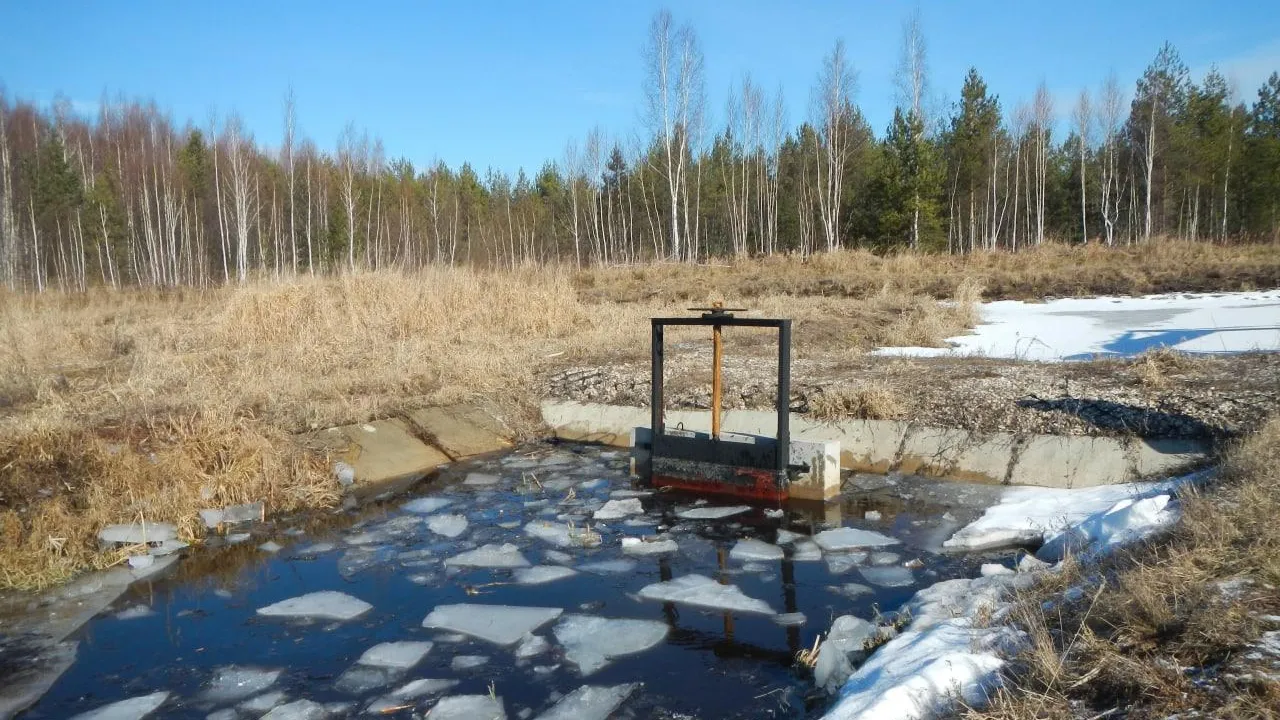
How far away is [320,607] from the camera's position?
474cm

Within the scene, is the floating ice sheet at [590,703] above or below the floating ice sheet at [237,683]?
below

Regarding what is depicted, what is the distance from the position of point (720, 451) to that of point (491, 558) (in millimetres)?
2047

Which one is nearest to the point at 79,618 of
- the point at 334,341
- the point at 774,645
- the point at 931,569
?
the point at 774,645

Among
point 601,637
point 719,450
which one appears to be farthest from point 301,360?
point 601,637

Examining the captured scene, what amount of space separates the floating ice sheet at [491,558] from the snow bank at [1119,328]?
6210 mm

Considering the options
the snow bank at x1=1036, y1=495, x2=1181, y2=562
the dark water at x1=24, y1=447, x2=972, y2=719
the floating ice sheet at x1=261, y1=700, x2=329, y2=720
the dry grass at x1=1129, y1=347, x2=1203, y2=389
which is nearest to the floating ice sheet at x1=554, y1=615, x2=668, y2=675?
the dark water at x1=24, y1=447, x2=972, y2=719

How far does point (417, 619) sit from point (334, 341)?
7776 millimetres

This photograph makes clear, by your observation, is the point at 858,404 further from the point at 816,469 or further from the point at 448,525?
the point at 448,525

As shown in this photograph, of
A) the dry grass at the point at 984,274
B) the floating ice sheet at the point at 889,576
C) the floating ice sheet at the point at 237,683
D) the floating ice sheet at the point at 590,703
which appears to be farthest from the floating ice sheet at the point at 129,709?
the dry grass at the point at 984,274

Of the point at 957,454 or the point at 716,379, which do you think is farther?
the point at 957,454

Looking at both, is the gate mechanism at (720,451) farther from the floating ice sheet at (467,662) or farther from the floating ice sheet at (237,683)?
the floating ice sheet at (237,683)

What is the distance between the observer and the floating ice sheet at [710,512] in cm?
624

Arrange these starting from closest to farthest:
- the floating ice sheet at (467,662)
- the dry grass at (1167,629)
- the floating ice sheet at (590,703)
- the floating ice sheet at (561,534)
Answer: the dry grass at (1167,629) → the floating ice sheet at (590,703) → the floating ice sheet at (467,662) → the floating ice sheet at (561,534)

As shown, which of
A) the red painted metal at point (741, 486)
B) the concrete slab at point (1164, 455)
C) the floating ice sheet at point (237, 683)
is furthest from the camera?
the red painted metal at point (741, 486)
